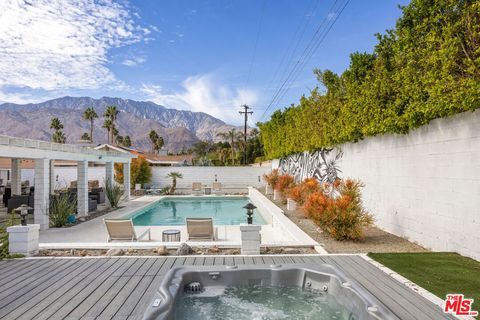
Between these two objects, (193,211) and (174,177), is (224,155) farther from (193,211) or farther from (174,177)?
(193,211)

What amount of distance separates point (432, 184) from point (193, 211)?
1250cm

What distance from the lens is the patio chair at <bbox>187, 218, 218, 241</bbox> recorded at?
27.9 ft

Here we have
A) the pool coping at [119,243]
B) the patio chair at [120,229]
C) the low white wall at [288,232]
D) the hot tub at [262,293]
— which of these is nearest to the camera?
the hot tub at [262,293]

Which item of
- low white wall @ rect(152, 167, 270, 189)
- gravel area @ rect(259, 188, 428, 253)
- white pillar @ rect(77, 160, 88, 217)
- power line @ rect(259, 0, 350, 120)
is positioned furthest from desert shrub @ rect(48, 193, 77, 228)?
low white wall @ rect(152, 167, 270, 189)

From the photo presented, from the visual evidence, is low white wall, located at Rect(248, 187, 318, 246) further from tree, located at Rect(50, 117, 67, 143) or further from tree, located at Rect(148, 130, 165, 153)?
tree, located at Rect(148, 130, 165, 153)

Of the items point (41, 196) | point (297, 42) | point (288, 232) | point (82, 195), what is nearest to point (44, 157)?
point (41, 196)

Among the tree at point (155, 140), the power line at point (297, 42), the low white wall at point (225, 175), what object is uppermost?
the tree at point (155, 140)

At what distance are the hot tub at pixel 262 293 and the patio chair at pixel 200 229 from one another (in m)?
3.21

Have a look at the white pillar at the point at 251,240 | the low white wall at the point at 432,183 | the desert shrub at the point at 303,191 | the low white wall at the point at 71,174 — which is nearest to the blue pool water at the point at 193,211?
the desert shrub at the point at 303,191

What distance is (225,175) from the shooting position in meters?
29.2

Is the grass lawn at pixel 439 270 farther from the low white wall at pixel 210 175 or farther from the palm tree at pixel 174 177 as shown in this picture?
the low white wall at pixel 210 175

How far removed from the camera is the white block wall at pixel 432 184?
18.9 ft

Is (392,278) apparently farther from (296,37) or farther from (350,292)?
(296,37)

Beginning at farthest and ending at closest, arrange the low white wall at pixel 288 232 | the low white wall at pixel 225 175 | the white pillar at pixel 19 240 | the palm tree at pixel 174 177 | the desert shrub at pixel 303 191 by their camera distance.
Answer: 1. the low white wall at pixel 225 175
2. the palm tree at pixel 174 177
3. the desert shrub at pixel 303 191
4. the low white wall at pixel 288 232
5. the white pillar at pixel 19 240
